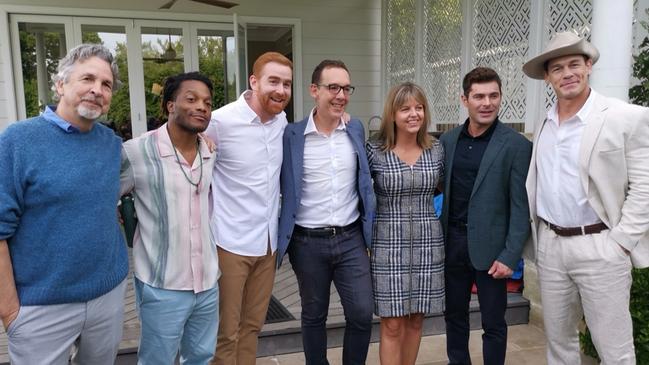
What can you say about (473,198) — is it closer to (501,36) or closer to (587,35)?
(587,35)

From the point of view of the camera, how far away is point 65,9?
5.45 m

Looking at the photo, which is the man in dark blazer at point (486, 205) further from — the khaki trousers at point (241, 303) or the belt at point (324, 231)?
the khaki trousers at point (241, 303)

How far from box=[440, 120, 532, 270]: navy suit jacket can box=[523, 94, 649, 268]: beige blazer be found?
311mm

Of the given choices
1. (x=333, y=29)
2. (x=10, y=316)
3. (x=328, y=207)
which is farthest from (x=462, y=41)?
(x=10, y=316)

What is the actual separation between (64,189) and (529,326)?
319 cm

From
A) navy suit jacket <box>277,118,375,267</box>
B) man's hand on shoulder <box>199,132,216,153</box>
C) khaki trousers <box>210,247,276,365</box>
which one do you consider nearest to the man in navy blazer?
navy suit jacket <box>277,118,375,267</box>

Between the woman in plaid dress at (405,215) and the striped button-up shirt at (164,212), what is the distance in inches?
33.9

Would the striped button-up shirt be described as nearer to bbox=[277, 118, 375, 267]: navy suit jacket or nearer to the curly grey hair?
the curly grey hair

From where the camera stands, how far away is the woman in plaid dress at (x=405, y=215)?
2277 millimetres

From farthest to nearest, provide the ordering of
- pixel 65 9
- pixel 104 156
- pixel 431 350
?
pixel 65 9 < pixel 431 350 < pixel 104 156

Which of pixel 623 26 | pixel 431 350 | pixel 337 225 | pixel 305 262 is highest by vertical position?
pixel 623 26

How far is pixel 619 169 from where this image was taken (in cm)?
199

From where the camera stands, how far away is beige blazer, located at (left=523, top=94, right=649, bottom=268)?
6.43ft

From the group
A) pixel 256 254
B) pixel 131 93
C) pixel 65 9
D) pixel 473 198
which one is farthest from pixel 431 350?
pixel 65 9
